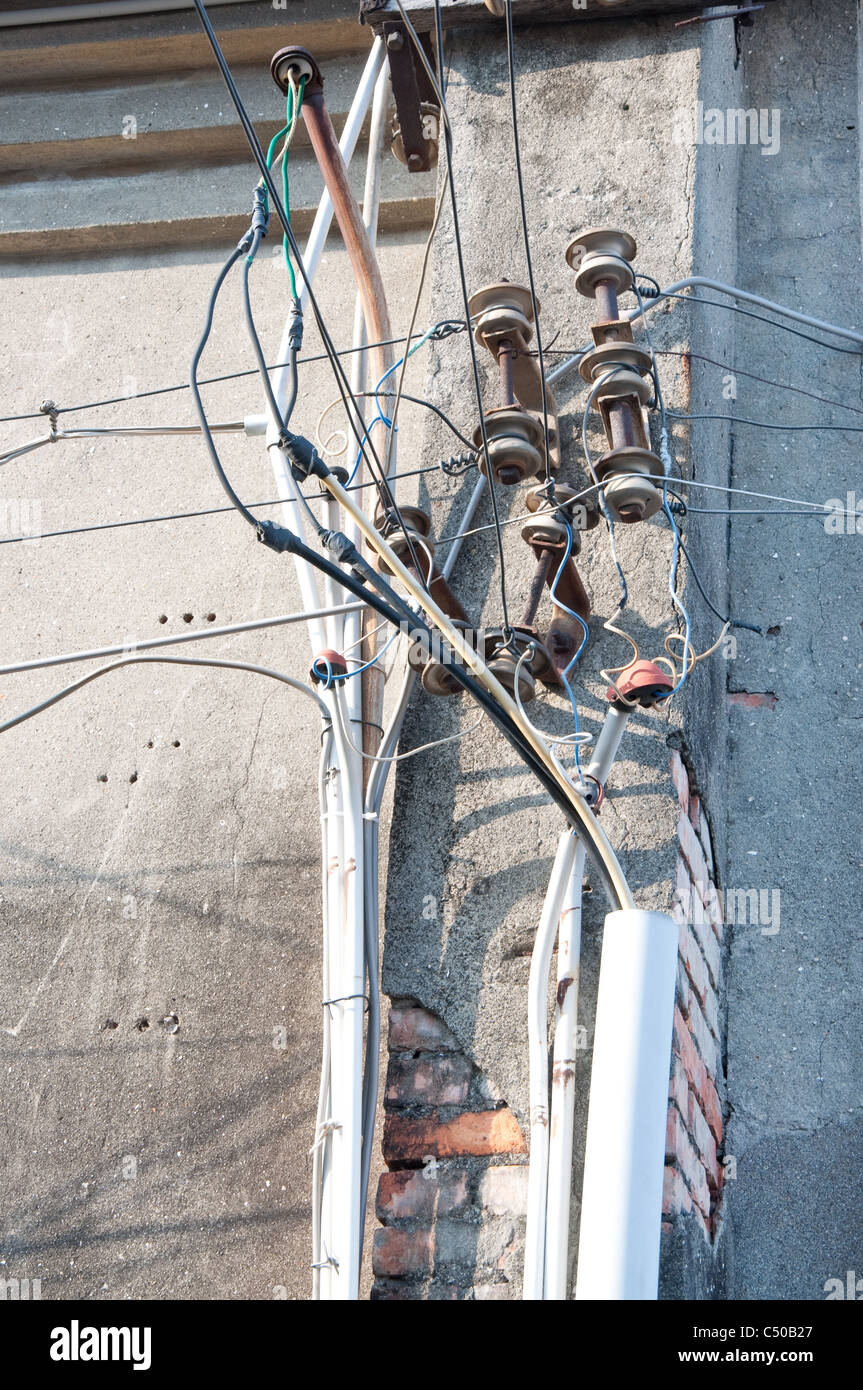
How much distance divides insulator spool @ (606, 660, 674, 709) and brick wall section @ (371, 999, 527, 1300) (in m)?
0.68

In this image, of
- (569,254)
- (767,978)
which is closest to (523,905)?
(767,978)

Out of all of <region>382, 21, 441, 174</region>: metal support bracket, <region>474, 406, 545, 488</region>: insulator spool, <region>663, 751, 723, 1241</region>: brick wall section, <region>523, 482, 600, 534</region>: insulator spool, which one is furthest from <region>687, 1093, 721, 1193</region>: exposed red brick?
<region>382, 21, 441, 174</region>: metal support bracket

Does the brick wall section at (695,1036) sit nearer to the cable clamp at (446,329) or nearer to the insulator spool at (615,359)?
the insulator spool at (615,359)

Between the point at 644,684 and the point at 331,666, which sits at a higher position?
the point at 331,666

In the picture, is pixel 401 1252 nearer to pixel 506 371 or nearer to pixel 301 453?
pixel 301 453

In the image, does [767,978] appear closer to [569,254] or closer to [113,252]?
[569,254]

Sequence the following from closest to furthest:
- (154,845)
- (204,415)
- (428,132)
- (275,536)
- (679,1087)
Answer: (275,536) < (204,415) < (679,1087) < (154,845) < (428,132)

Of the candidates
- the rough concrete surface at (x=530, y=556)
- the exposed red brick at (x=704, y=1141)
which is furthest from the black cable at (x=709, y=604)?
the exposed red brick at (x=704, y=1141)

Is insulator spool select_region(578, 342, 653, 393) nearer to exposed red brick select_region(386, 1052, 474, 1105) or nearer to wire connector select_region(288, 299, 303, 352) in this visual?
wire connector select_region(288, 299, 303, 352)

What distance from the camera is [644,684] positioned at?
6.56ft

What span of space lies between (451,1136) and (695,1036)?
47cm

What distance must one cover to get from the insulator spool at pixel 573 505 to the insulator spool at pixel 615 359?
22cm

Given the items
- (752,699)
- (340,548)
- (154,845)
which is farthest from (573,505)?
(154,845)
